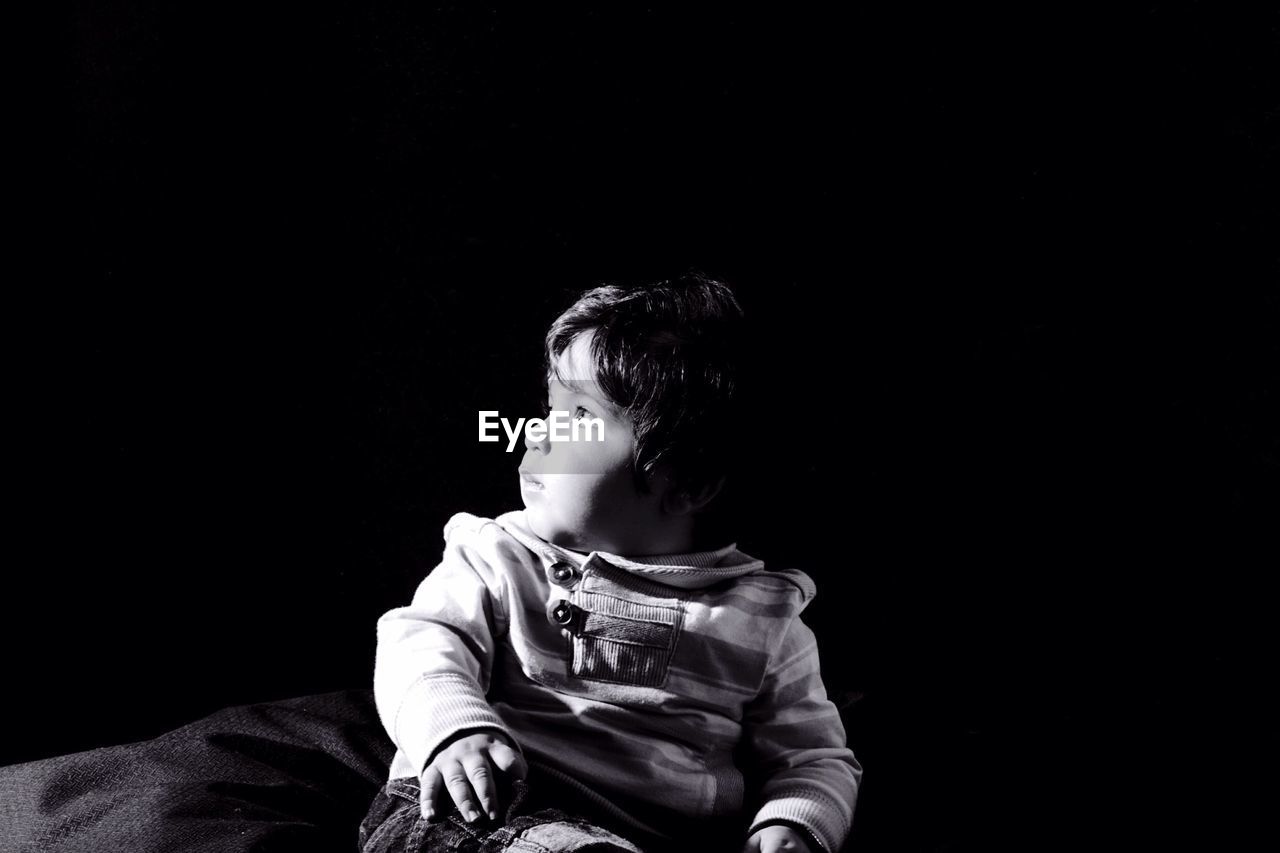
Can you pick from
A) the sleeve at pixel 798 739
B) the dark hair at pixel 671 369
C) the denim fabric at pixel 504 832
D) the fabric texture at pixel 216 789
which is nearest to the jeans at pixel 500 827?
the denim fabric at pixel 504 832

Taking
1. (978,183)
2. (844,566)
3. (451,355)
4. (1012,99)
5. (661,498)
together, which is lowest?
(844,566)

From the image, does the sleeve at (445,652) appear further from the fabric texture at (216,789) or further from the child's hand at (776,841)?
the child's hand at (776,841)

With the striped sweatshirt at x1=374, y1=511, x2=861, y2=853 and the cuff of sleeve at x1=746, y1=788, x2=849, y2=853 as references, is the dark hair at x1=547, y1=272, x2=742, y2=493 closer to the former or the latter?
the striped sweatshirt at x1=374, y1=511, x2=861, y2=853

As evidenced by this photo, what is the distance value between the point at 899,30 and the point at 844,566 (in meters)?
0.70

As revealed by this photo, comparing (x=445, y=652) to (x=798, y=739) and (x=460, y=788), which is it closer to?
(x=460, y=788)

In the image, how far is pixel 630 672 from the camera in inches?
44.3

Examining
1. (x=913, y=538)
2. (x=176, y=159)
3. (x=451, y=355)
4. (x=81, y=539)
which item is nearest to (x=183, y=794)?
(x=81, y=539)

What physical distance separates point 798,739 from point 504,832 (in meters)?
0.41

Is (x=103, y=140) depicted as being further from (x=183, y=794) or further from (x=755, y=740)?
(x=755, y=740)

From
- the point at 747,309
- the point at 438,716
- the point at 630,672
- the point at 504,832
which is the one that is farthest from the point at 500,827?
the point at 747,309

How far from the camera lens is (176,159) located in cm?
145

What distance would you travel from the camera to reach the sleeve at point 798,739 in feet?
3.74

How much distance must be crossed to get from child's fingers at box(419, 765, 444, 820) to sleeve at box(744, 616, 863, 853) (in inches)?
13.5

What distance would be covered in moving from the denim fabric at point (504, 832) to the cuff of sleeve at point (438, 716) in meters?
0.05
